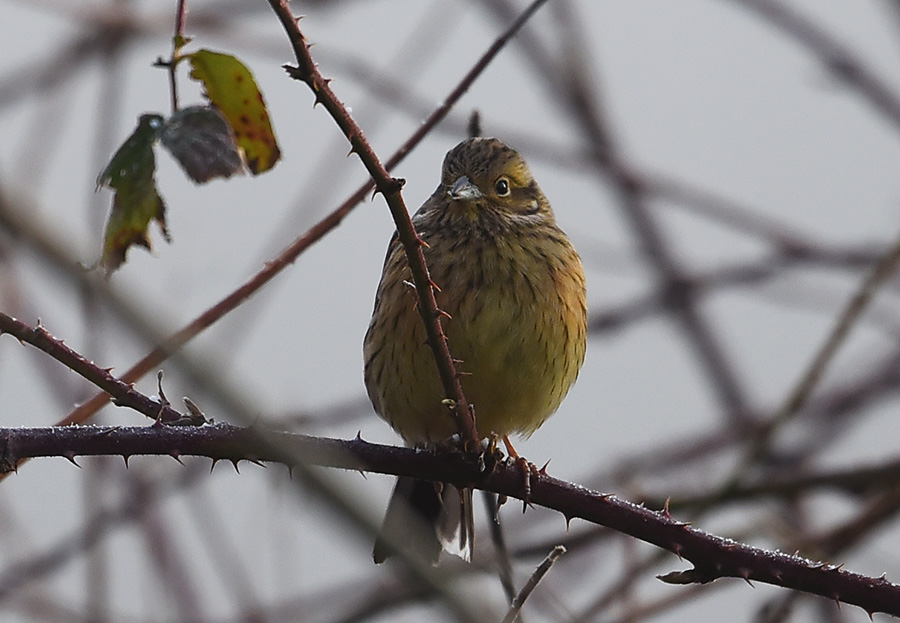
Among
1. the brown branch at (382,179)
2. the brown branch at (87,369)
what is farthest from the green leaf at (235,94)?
the brown branch at (87,369)

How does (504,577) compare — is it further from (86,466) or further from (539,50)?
(539,50)

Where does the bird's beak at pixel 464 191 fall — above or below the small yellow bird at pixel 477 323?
above

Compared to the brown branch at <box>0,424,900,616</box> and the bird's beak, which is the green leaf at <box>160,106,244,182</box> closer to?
the brown branch at <box>0,424,900,616</box>

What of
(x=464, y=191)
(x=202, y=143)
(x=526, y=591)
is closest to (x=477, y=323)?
(x=464, y=191)

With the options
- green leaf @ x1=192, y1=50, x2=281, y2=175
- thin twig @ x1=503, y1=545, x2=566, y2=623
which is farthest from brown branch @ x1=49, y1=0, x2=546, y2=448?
thin twig @ x1=503, y1=545, x2=566, y2=623

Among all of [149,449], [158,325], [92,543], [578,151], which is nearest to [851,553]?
[578,151]

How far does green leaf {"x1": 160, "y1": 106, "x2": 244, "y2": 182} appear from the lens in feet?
6.13

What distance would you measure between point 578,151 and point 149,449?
3.43 metres

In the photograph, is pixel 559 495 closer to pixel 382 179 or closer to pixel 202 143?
pixel 382 179

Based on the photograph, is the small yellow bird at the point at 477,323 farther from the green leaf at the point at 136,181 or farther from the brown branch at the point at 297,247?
the green leaf at the point at 136,181

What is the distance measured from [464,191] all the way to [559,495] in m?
1.44

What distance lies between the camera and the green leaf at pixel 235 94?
6.54 ft

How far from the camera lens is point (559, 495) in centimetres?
260

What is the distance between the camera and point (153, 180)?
1.90 meters
